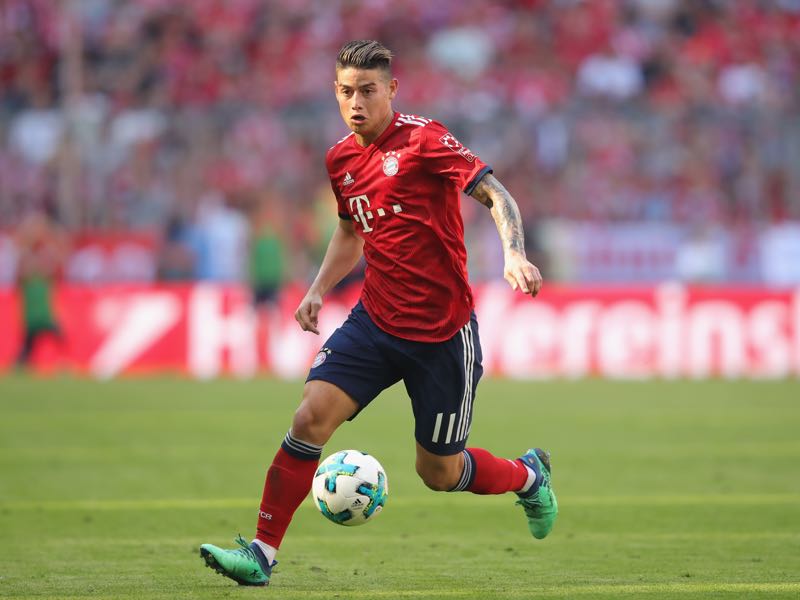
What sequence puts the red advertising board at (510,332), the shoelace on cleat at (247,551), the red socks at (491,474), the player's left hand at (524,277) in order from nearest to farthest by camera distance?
the player's left hand at (524,277), the shoelace on cleat at (247,551), the red socks at (491,474), the red advertising board at (510,332)

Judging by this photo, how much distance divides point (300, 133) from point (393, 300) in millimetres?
15509

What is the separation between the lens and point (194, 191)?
21.4 meters

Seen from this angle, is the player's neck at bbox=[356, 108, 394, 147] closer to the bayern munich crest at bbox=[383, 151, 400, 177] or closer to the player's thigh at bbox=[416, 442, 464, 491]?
the bayern munich crest at bbox=[383, 151, 400, 177]

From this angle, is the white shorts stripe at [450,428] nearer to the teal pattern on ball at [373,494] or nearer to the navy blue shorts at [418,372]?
the navy blue shorts at [418,372]

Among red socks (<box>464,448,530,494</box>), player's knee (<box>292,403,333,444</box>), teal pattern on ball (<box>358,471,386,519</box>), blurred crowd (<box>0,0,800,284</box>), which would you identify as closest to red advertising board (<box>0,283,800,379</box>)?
blurred crowd (<box>0,0,800,284</box>)

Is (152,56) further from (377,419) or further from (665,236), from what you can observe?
(377,419)

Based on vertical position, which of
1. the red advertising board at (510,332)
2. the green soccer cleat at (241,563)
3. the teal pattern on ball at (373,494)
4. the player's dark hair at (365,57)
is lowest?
the red advertising board at (510,332)

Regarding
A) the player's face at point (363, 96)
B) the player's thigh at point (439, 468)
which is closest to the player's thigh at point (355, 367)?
the player's thigh at point (439, 468)

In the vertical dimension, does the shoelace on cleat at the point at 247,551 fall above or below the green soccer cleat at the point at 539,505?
above

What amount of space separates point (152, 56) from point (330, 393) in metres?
18.9

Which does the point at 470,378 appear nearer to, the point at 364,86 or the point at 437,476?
the point at 437,476

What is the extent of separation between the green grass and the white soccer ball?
11.1 inches

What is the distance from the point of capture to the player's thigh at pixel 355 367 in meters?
6.21

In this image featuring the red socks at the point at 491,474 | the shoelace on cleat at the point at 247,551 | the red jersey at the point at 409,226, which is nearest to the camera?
the shoelace on cleat at the point at 247,551
